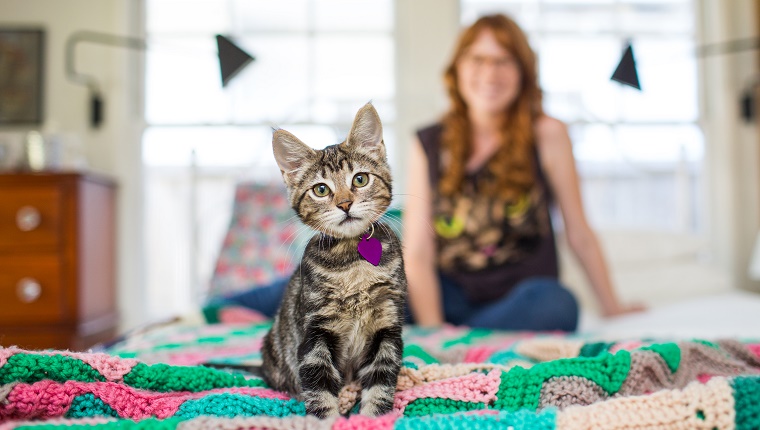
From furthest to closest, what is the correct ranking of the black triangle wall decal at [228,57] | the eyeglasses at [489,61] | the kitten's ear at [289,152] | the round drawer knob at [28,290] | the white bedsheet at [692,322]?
the round drawer knob at [28,290] → the eyeglasses at [489,61] → the white bedsheet at [692,322] → the black triangle wall decal at [228,57] → the kitten's ear at [289,152]

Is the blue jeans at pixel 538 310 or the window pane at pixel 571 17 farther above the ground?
the window pane at pixel 571 17

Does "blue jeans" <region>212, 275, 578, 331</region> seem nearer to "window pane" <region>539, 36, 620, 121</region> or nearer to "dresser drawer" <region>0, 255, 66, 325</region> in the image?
"window pane" <region>539, 36, 620, 121</region>

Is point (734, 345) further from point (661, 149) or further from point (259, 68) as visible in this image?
point (259, 68)

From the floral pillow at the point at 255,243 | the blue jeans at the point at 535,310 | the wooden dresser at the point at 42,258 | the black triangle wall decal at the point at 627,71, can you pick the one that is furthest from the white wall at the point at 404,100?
the black triangle wall decal at the point at 627,71

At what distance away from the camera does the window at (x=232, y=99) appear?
274 cm

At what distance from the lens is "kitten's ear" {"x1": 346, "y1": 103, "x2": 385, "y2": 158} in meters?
0.69

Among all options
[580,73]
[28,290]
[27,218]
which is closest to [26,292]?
[28,290]

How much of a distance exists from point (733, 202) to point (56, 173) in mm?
2906

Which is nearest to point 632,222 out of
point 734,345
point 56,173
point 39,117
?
point 734,345

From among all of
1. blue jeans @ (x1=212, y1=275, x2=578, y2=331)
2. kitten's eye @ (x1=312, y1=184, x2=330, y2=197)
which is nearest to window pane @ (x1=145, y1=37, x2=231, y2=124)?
blue jeans @ (x1=212, y1=275, x2=578, y2=331)

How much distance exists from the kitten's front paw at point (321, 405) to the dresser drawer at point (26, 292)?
201 cm

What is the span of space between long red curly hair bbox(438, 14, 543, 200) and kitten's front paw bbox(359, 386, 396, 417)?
1.16m

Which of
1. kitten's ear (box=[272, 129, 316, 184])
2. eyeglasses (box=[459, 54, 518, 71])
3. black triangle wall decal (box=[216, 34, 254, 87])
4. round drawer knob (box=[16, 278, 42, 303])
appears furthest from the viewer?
round drawer knob (box=[16, 278, 42, 303])

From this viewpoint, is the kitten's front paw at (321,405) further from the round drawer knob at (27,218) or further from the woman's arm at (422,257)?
the round drawer knob at (27,218)
